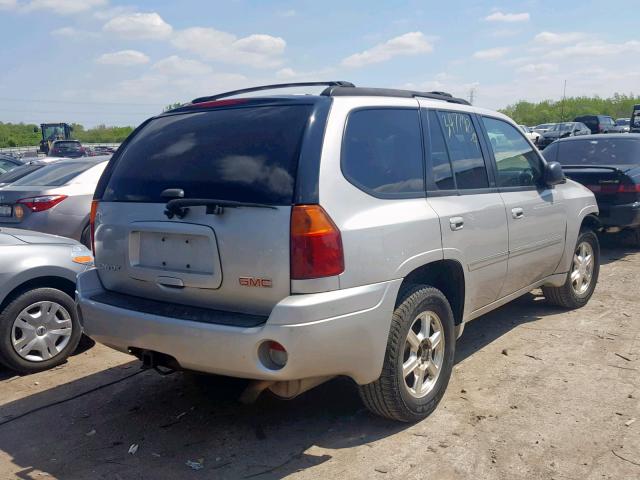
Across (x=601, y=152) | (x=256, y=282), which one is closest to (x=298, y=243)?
(x=256, y=282)

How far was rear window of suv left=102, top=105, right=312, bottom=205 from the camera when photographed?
317 cm

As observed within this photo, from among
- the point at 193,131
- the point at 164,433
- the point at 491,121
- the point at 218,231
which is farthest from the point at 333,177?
the point at 491,121

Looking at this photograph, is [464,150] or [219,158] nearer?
[219,158]

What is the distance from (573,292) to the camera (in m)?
5.93

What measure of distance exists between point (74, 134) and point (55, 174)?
A: 2881 inches

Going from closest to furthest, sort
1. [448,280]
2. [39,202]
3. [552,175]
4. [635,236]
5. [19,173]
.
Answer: [448,280] < [552,175] < [39,202] < [19,173] < [635,236]

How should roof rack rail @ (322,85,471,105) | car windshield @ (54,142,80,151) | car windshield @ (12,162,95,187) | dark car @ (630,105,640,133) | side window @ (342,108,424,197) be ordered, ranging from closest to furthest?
1. side window @ (342,108,424,197)
2. roof rack rail @ (322,85,471,105)
3. car windshield @ (12,162,95,187)
4. dark car @ (630,105,640,133)
5. car windshield @ (54,142,80,151)

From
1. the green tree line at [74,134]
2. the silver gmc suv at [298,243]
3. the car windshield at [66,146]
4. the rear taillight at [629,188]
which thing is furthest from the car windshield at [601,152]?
the green tree line at [74,134]

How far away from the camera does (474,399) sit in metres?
4.04

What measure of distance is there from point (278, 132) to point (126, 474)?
1934 mm

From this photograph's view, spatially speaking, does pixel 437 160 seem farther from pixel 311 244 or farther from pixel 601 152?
pixel 601 152

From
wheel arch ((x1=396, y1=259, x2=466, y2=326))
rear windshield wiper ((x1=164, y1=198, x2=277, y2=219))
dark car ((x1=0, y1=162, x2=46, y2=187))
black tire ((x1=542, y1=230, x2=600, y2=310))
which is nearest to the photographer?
rear windshield wiper ((x1=164, y1=198, x2=277, y2=219))

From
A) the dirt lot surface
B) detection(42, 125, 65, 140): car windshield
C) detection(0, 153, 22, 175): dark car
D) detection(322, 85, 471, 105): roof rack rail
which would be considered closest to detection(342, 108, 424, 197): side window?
detection(322, 85, 471, 105): roof rack rail

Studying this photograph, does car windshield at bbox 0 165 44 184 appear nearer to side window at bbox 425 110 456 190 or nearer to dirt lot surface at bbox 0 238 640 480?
dirt lot surface at bbox 0 238 640 480
